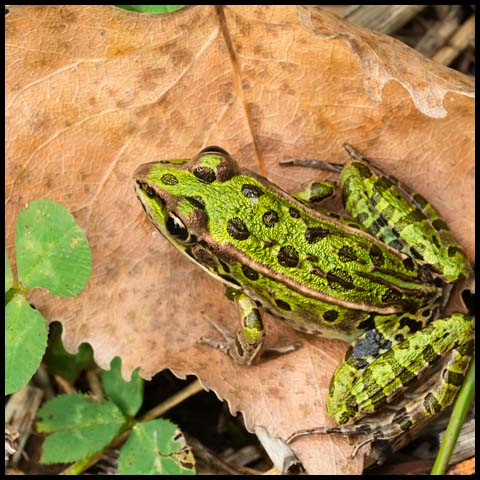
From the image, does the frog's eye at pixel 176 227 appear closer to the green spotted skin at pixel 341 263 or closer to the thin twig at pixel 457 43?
the green spotted skin at pixel 341 263

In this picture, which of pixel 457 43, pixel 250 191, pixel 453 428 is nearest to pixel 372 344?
pixel 453 428

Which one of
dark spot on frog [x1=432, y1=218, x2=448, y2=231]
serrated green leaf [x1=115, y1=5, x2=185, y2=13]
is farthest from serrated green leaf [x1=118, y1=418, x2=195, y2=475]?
serrated green leaf [x1=115, y1=5, x2=185, y2=13]

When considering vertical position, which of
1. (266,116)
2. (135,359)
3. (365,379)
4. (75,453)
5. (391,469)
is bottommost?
(391,469)

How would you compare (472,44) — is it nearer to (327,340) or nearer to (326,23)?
(326,23)

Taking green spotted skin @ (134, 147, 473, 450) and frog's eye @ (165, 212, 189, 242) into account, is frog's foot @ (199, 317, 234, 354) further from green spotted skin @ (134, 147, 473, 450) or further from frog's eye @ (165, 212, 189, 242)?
frog's eye @ (165, 212, 189, 242)

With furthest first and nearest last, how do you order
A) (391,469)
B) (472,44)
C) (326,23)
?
1. (472,44)
2. (391,469)
3. (326,23)

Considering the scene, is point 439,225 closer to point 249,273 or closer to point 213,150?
point 249,273

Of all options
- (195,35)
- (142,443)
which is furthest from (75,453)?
(195,35)
